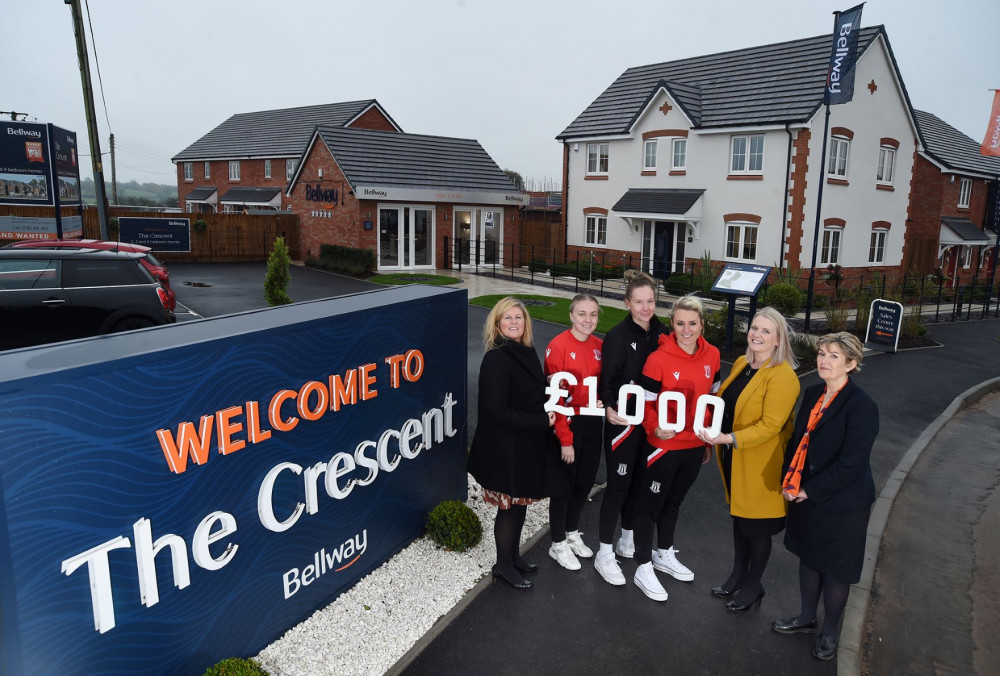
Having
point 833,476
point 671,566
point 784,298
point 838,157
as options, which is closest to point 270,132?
point 838,157

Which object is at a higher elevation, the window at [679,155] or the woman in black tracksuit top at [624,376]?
the window at [679,155]

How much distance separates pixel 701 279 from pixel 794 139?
546 centimetres

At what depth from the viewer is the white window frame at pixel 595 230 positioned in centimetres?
2906

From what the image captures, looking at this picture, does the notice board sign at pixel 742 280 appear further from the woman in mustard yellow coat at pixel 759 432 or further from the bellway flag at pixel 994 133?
the bellway flag at pixel 994 133

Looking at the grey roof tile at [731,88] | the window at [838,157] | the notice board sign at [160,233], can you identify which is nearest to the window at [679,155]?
the grey roof tile at [731,88]

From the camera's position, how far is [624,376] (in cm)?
502

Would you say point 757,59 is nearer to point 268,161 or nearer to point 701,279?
point 701,279

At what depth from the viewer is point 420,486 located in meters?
5.80

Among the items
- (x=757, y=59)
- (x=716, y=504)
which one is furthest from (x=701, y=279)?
(x=716, y=504)

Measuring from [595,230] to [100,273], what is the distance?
71.4 ft

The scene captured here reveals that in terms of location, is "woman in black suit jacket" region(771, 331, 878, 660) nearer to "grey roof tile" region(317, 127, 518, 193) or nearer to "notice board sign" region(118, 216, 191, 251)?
"grey roof tile" region(317, 127, 518, 193)

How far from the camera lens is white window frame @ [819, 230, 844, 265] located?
23.9 m

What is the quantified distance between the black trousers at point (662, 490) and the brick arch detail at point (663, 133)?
22.8m

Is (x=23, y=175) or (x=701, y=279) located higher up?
(x=23, y=175)
